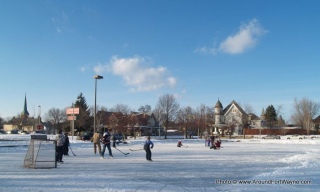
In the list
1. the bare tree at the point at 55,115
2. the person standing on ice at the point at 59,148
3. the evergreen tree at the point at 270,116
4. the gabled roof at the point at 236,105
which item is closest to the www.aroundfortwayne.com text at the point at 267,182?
the person standing on ice at the point at 59,148

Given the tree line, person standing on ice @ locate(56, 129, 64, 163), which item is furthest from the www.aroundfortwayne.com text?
the tree line

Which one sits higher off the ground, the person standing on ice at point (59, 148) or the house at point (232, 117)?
the house at point (232, 117)

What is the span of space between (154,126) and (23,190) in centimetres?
A: 9422

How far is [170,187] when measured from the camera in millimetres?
9734

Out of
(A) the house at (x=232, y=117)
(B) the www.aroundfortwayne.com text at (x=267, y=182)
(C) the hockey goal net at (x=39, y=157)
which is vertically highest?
(A) the house at (x=232, y=117)

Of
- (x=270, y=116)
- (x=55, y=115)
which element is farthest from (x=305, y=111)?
(x=55, y=115)

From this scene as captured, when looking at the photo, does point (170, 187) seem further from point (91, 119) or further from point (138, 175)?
point (91, 119)

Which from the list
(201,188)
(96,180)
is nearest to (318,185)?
(201,188)

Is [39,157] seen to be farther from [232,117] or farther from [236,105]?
[236,105]

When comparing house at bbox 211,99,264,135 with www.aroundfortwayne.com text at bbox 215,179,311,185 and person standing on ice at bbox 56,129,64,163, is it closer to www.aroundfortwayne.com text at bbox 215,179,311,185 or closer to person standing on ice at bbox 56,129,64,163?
person standing on ice at bbox 56,129,64,163

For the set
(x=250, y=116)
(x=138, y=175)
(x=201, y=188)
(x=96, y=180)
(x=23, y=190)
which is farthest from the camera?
(x=250, y=116)

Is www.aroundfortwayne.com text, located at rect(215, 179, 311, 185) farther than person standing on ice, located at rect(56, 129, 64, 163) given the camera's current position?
No

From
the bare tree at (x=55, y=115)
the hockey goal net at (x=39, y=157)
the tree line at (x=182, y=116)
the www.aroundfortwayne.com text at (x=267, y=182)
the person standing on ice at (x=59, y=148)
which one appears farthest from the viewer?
the bare tree at (x=55, y=115)

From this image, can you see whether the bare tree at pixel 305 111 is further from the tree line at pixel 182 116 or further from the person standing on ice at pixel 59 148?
the person standing on ice at pixel 59 148
